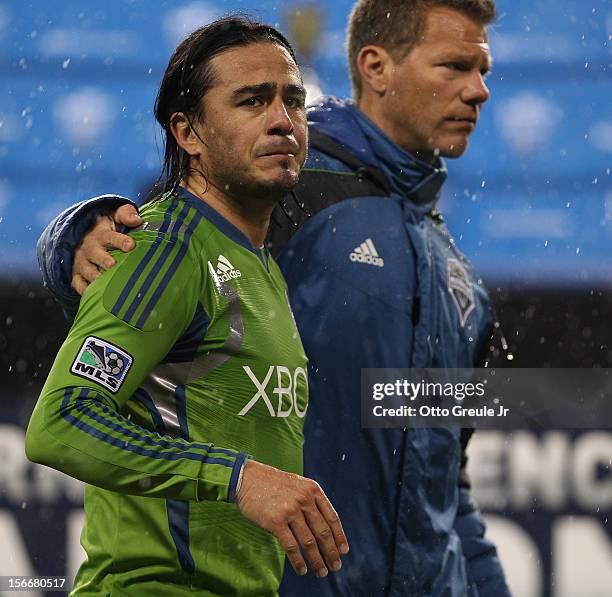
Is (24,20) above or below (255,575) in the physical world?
above

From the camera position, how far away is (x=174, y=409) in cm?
208

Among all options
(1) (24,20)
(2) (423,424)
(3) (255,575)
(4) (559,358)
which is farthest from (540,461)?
(1) (24,20)

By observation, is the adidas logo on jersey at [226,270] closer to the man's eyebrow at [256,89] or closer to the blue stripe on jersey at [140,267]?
the blue stripe on jersey at [140,267]

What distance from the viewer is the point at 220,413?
6.93 feet

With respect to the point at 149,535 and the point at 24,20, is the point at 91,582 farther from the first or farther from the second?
the point at 24,20

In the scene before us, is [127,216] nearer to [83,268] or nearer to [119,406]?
[83,268]

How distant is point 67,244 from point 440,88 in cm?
125

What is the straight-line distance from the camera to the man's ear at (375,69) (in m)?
3.24

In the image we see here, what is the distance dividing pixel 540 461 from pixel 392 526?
2059mm

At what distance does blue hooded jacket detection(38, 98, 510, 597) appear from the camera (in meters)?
2.87

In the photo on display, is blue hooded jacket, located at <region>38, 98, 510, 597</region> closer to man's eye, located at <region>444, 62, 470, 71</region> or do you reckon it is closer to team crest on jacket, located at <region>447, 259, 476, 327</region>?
team crest on jacket, located at <region>447, 259, 476, 327</region>

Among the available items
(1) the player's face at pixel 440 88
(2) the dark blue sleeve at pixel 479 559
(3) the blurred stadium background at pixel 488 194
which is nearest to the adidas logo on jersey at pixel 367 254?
(1) the player's face at pixel 440 88

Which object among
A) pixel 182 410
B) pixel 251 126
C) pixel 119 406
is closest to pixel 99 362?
pixel 119 406

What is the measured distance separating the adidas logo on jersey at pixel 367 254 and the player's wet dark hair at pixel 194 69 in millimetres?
613
